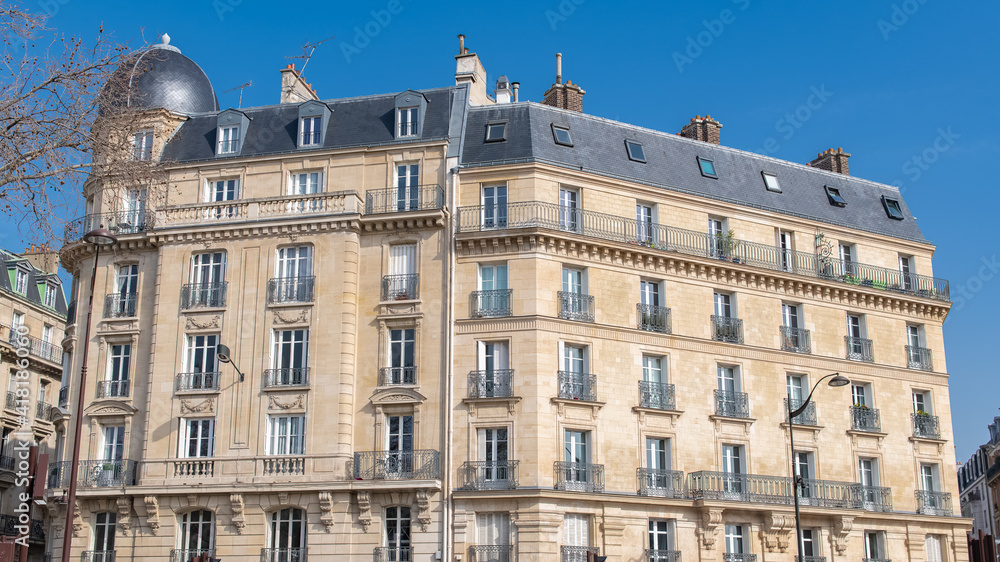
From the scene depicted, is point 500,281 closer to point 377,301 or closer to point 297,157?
point 377,301

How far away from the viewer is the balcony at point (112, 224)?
101ft

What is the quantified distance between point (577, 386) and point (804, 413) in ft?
24.2

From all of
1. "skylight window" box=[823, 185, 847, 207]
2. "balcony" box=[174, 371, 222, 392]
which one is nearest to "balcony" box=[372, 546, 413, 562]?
"balcony" box=[174, 371, 222, 392]

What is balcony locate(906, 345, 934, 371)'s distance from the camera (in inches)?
1324

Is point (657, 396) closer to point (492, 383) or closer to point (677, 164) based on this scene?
point (492, 383)

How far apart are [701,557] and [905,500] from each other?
24.8 ft

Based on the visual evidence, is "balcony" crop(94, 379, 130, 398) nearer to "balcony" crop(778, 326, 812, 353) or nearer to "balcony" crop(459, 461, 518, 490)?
"balcony" crop(459, 461, 518, 490)

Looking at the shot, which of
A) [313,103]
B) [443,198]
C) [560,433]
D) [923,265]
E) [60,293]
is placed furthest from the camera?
[60,293]

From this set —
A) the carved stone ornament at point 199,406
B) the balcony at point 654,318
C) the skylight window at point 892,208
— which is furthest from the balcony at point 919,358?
the carved stone ornament at point 199,406

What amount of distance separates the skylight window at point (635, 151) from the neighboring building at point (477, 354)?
8 centimetres

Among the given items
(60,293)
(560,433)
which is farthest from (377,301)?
(60,293)

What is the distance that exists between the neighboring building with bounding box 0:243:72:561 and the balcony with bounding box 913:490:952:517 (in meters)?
29.2

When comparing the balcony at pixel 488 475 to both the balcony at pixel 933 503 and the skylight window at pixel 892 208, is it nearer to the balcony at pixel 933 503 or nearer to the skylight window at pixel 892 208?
the balcony at pixel 933 503

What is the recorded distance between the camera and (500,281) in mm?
29156
